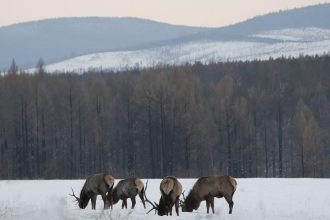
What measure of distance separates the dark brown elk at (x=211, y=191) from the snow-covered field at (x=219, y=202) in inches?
16.5

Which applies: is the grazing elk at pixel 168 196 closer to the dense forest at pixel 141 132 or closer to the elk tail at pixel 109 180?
the elk tail at pixel 109 180

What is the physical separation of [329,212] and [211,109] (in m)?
59.5

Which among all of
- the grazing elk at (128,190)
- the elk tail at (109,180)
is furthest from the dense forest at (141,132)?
the elk tail at (109,180)

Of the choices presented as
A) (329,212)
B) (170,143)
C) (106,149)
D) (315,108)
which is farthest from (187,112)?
(329,212)

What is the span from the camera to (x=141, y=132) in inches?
3056

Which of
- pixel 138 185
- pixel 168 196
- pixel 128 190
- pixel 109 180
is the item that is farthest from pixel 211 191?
pixel 109 180

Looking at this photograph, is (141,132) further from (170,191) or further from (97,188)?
(170,191)

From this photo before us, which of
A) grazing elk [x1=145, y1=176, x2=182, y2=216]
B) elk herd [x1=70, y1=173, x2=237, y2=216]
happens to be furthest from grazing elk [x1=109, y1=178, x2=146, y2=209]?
grazing elk [x1=145, y1=176, x2=182, y2=216]

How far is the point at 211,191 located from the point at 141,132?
5717 cm

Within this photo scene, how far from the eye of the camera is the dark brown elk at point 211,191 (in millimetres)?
20359

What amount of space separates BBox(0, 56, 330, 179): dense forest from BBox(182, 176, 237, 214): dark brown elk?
47.1m

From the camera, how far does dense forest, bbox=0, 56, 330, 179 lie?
7275cm

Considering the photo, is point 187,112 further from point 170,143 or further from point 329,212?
point 329,212

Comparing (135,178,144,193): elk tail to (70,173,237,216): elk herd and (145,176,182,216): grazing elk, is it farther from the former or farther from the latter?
(145,176,182,216): grazing elk
